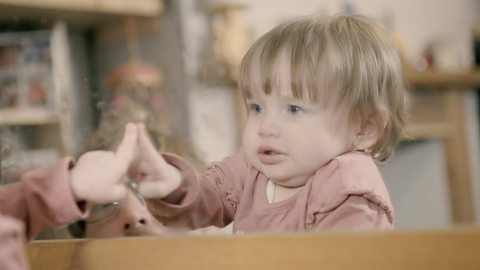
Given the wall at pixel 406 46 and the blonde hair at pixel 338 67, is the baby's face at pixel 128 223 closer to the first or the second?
the blonde hair at pixel 338 67

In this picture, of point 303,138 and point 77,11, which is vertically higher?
point 77,11

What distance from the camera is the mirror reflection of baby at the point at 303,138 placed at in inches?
21.5

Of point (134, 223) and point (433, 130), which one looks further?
point (433, 130)

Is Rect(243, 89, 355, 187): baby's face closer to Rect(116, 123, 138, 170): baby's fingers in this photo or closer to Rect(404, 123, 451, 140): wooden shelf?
Rect(116, 123, 138, 170): baby's fingers

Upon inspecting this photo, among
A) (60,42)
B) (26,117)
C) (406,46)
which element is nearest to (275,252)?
(26,117)

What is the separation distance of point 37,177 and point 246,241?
137mm

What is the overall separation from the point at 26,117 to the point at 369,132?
813 millimetres

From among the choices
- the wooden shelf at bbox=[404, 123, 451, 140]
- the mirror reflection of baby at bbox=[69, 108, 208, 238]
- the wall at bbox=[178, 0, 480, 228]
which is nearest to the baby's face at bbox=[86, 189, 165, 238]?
the mirror reflection of baby at bbox=[69, 108, 208, 238]

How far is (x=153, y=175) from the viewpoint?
584mm

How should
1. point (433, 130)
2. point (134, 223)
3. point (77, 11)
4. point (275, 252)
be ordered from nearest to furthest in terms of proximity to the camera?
point (275, 252)
point (134, 223)
point (77, 11)
point (433, 130)

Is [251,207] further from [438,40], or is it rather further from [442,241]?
[438,40]

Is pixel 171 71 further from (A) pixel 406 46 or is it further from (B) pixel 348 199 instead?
(B) pixel 348 199

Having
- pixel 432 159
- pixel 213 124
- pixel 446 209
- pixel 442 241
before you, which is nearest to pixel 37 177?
pixel 442 241

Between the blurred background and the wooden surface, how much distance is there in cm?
42
